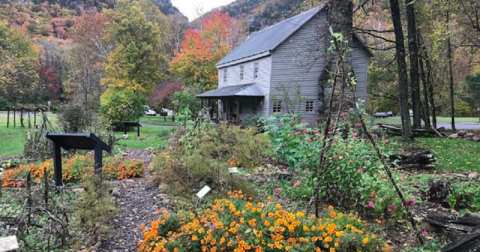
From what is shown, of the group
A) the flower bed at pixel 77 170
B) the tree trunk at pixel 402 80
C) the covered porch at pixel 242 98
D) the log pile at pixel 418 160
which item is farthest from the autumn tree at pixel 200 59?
the log pile at pixel 418 160

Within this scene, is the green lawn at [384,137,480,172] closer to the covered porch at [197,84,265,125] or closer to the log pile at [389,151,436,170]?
the log pile at [389,151,436,170]

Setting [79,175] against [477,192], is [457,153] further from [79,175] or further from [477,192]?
[79,175]

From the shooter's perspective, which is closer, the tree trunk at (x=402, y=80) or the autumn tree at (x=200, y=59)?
the tree trunk at (x=402, y=80)

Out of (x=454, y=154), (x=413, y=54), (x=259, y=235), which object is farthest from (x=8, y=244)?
(x=413, y=54)

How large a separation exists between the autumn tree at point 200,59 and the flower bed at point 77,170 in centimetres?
1970

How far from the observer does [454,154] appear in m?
9.16

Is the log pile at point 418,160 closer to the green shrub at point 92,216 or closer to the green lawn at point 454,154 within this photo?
the green lawn at point 454,154

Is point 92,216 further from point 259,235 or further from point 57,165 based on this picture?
Result: point 57,165

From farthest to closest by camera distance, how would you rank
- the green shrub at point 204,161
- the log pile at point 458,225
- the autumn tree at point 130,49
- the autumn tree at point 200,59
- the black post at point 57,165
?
the autumn tree at point 200,59 → the autumn tree at point 130,49 → the black post at point 57,165 → the green shrub at point 204,161 → the log pile at point 458,225

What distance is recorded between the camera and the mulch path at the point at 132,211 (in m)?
3.21

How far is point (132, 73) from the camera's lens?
23812mm

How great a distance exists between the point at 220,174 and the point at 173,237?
178 cm

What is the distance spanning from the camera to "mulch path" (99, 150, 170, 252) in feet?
10.5

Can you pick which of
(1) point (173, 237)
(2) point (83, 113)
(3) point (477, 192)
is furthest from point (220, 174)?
(2) point (83, 113)
